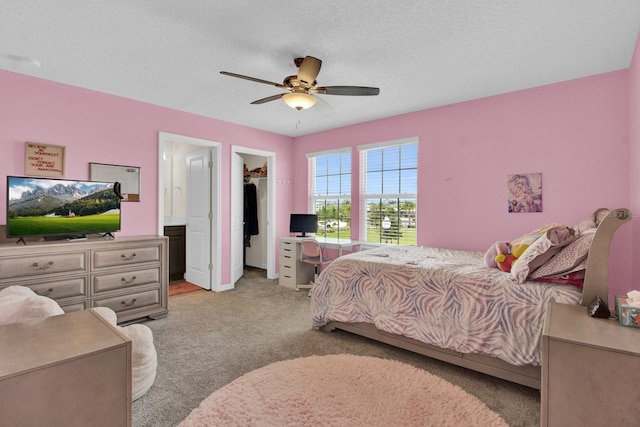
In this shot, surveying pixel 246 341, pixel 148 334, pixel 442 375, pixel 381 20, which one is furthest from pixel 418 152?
pixel 148 334

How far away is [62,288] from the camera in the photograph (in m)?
2.82

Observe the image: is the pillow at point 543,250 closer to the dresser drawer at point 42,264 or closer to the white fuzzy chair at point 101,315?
the white fuzzy chair at point 101,315

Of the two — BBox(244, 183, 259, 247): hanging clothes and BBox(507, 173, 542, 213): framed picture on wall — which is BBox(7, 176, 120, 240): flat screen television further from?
BBox(507, 173, 542, 213): framed picture on wall

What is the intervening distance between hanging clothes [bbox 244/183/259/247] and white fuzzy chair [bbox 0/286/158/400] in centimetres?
392

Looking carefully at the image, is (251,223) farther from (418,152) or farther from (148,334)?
(148,334)

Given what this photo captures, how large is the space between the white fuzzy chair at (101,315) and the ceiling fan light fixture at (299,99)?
80.0 inches

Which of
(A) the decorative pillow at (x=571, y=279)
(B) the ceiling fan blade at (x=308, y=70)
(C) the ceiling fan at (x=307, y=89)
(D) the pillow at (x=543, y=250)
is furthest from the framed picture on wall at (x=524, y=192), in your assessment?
(B) the ceiling fan blade at (x=308, y=70)

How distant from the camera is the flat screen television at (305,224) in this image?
200 inches

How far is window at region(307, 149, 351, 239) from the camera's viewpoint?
513cm

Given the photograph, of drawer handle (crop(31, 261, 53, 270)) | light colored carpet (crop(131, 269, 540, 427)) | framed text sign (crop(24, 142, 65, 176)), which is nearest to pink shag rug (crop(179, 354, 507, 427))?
light colored carpet (crop(131, 269, 540, 427))

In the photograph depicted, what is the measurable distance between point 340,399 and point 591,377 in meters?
1.31

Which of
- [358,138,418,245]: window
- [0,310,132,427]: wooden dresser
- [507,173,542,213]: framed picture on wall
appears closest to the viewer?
[0,310,132,427]: wooden dresser

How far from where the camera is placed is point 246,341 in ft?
9.30

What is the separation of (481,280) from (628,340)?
0.98 meters
